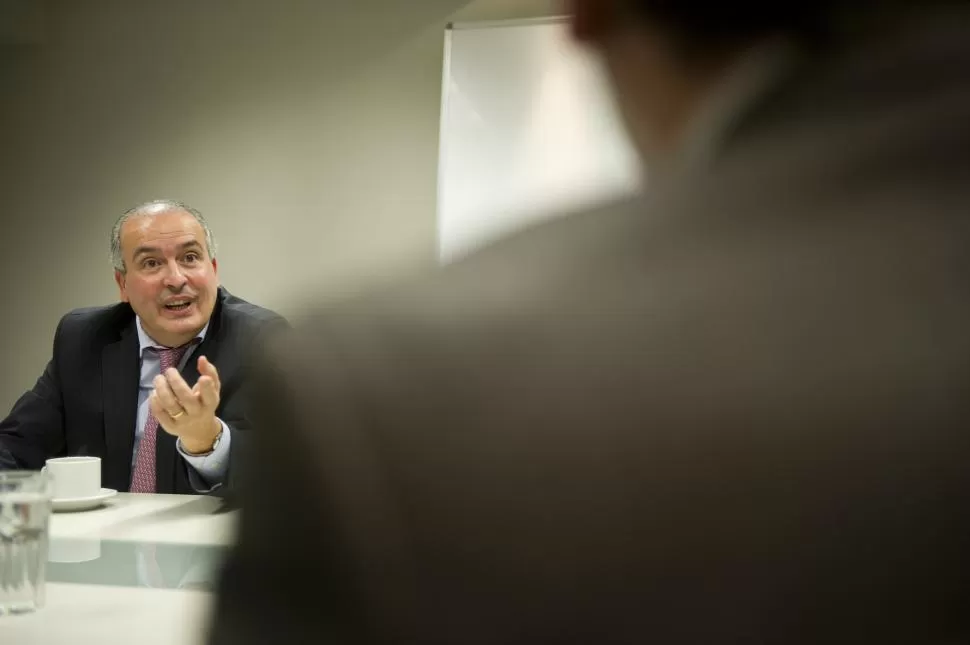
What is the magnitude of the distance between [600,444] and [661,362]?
3 centimetres

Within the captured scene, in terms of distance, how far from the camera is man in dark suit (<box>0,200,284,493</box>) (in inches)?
78.2

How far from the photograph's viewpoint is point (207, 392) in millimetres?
1674

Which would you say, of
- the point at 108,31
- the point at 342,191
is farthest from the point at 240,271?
the point at 108,31

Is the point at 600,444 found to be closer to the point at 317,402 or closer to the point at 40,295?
the point at 317,402

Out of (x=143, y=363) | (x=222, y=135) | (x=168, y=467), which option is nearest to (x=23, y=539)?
(x=168, y=467)

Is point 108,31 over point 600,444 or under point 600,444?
over

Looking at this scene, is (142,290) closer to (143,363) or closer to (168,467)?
(143,363)

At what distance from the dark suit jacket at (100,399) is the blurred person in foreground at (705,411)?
5.74 feet

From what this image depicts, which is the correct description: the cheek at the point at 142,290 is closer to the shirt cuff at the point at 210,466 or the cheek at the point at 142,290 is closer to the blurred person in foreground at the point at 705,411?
the shirt cuff at the point at 210,466

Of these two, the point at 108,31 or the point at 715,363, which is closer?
the point at 715,363

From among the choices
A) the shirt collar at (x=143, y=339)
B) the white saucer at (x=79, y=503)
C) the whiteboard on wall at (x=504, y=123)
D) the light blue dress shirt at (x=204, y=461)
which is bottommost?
the white saucer at (x=79, y=503)

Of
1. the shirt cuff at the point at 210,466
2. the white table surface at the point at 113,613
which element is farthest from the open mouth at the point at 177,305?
the white table surface at the point at 113,613

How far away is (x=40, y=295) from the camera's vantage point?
3.62 metres

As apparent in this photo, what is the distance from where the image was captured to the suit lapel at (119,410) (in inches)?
80.7
